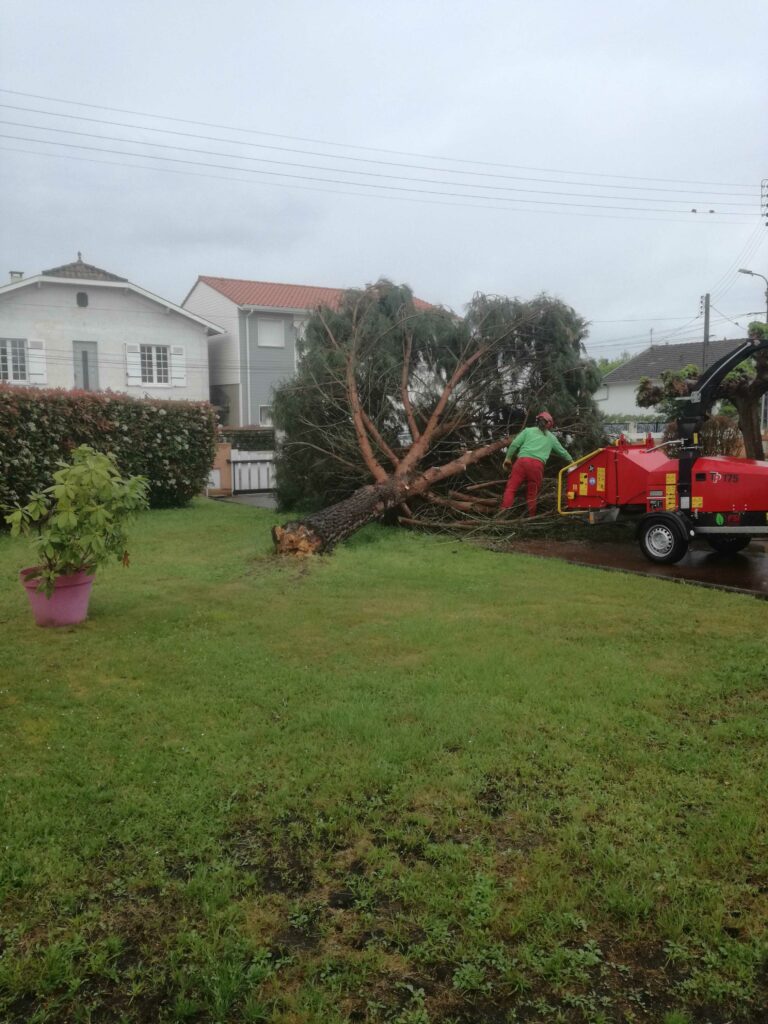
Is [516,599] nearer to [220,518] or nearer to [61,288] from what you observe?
[220,518]

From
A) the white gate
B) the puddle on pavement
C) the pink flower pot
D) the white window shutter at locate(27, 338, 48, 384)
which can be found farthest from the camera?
the white window shutter at locate(27, 338, 48, 384)

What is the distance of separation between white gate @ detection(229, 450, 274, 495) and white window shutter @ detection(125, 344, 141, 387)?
13776 mm

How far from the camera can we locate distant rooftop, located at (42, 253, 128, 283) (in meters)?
29.6

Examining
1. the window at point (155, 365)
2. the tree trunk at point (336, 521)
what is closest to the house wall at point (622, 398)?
the window at point (155, 365)

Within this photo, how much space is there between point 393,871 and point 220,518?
1140 centimetres

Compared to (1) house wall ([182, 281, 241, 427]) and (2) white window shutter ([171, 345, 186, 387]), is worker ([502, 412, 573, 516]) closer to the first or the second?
(2) white window shutter ([171, 345, 186, 387])

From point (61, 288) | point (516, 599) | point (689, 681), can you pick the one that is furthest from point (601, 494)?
point (61, 288)

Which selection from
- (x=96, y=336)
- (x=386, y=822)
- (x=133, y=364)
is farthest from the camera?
(x=133, y=364)

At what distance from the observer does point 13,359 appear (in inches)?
1157

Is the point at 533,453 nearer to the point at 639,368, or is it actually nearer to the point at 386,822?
the point at 386,822

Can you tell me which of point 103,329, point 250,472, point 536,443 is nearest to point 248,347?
point 103,329

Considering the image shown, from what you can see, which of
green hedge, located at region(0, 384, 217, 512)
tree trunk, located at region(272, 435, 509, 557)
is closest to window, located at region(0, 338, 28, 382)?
green hedge, located at region(0, 384, 217, 512)

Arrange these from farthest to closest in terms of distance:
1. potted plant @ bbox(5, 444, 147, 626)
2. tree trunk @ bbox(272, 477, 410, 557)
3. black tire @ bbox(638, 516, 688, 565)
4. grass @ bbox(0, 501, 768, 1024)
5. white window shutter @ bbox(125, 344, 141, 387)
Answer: white window shutter @ bbox(125, 344, 141, 387), tree trunk @ bbox(272, 477, 410, 557), black tire @ bbox(638, 516, 688, 565), potted plant @ bbox(5, 444, 147, 626), grass @ bbox(0, 501, 768, 1024)

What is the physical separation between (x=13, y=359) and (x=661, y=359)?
46464 mm
